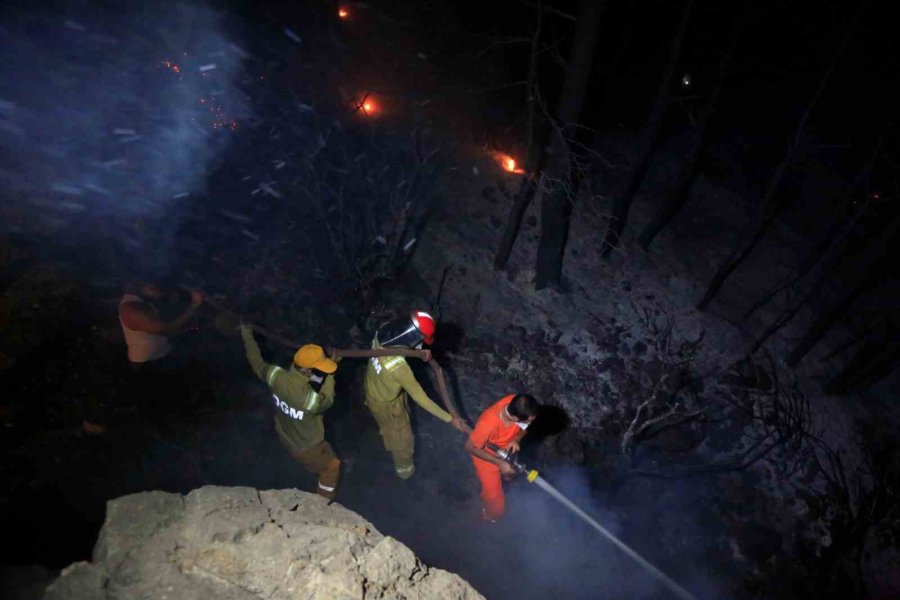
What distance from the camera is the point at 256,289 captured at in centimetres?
853

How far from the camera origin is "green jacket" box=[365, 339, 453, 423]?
530 cm

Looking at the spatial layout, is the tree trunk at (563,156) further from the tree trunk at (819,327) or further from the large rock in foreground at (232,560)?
the large rock in foreground at (232,560)

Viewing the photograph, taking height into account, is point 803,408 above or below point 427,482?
above

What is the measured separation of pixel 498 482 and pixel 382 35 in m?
15.8

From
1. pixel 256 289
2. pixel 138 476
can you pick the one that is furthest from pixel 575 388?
pixel 138 476

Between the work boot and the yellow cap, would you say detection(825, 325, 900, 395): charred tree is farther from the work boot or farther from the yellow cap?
the yellow cap

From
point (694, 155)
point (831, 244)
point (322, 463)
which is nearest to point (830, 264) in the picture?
point (831, 244)

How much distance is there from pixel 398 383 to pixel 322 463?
4.67ft

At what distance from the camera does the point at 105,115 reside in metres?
10.7

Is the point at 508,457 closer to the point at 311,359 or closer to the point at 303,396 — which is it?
the point at 303,396

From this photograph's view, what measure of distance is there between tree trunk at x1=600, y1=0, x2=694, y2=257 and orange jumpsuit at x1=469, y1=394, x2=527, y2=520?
5528 mm

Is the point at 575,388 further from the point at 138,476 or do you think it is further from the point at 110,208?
the point at 110,208

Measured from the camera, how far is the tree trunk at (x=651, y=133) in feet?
28.4

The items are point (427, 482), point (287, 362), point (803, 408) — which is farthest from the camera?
point (803, 408)
